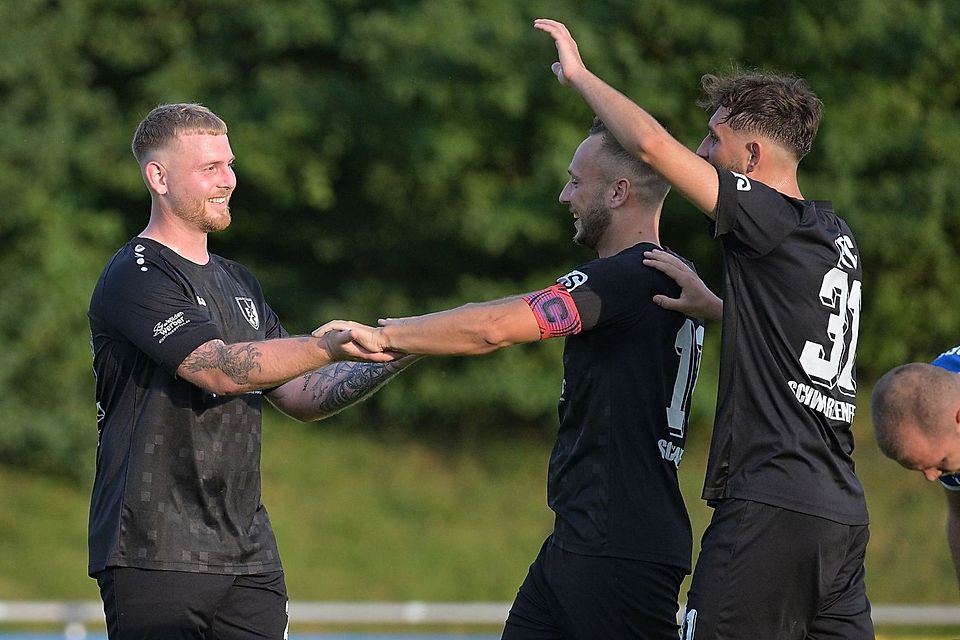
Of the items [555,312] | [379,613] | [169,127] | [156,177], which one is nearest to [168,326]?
[156,177]

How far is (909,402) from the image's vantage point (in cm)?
354

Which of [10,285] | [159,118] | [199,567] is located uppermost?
[10,285]

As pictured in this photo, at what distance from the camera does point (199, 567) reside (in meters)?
4.40

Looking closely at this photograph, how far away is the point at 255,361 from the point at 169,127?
100 cm

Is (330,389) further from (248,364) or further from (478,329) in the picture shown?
(478,329)

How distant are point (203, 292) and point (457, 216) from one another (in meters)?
11.2

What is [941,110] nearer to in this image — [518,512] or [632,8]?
[632,8]

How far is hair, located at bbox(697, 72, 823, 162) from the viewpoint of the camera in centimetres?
412

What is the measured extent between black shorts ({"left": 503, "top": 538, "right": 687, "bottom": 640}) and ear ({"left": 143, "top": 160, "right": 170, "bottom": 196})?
1.94 metres

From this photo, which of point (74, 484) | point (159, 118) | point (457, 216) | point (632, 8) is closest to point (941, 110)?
point (632, 8)

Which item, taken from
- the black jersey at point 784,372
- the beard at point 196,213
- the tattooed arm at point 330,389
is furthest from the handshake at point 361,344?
the black jersey at point 784,372

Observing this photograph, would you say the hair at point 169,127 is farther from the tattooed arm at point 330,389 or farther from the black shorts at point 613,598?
the black shorts at point 613,598

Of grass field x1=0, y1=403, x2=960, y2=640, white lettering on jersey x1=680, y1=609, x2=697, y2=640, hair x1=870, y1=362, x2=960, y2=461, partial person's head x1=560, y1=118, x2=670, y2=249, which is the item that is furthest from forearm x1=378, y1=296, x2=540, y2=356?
grass field x1=0, y1=403, x2=960, y2=640

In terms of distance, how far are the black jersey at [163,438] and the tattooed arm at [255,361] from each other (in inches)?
2.2
